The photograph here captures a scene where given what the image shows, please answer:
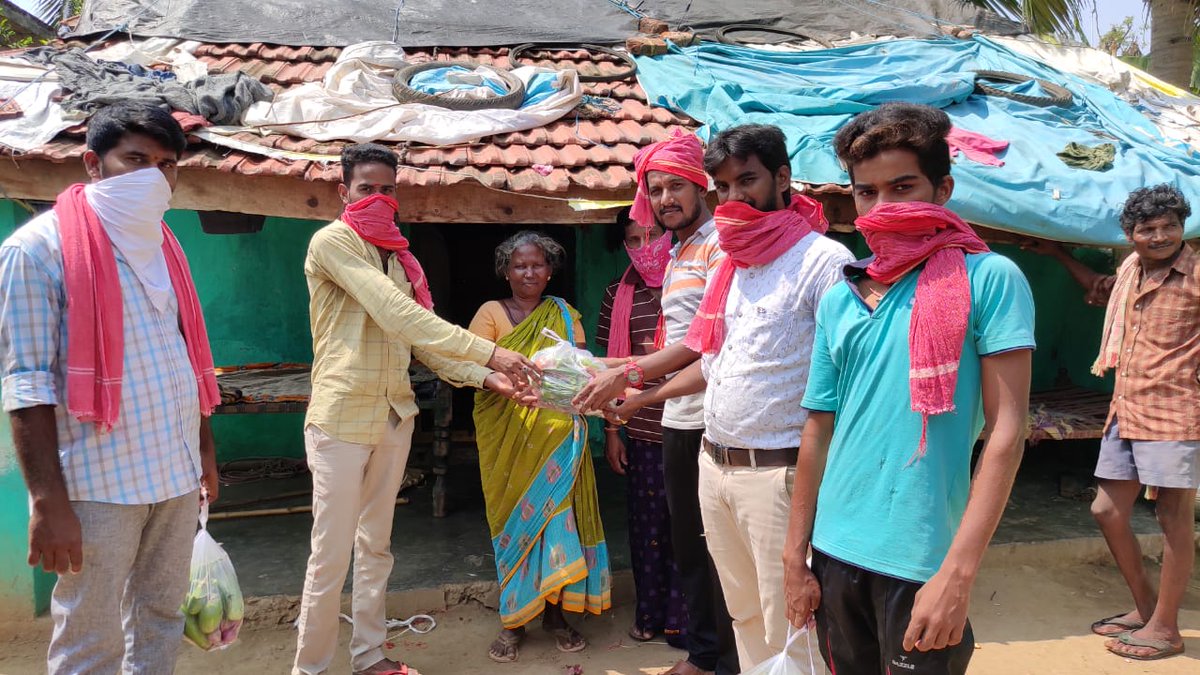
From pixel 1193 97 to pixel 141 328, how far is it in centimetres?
777

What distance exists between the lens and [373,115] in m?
4.70

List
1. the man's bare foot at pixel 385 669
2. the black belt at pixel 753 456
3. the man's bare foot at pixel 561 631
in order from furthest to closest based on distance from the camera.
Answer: the man's bare foot at pixel 561 631, the man's bare foot at pixel 385 669, the black belt at pixel 753 456

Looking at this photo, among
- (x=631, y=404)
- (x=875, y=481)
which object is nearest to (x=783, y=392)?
(x=875, y=481)

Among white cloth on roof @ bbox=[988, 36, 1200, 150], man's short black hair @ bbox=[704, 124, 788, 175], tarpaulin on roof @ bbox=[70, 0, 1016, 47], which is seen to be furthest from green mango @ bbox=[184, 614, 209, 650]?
white cloth on roof @ bbox=[988, 36, 1200, 150]

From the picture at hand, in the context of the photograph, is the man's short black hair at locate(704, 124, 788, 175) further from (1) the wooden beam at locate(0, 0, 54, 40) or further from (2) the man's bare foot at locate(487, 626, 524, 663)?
(1) the wooden beam at locate(0, 0, 54, 40)

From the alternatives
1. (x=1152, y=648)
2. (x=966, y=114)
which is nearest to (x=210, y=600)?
(x=1152, y=648)

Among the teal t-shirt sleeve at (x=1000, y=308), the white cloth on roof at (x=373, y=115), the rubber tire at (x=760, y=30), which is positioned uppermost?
the rubber tire at (x=760, y=30)

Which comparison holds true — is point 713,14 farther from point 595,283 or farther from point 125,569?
point 125,569

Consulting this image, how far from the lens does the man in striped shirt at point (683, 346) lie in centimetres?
319

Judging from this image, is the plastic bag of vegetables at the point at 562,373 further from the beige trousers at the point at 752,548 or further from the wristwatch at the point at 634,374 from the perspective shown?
the beige trousers at the point at 752,548

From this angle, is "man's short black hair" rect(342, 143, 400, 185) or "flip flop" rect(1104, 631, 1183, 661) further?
"flip flop" rect(1104, 631, 1183, 661)

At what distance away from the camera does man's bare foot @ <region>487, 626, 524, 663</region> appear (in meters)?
4.06

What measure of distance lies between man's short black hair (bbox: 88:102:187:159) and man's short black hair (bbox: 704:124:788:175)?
169 cm

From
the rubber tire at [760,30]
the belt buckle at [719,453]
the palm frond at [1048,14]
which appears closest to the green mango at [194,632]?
the belt buckle at [719,453]
